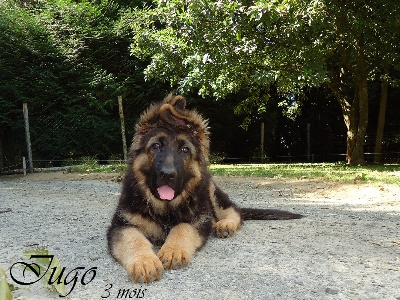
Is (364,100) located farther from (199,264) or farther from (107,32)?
(199,264)

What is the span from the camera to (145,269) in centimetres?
297

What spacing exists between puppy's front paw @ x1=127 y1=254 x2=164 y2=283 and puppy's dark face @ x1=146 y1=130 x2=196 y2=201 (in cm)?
75

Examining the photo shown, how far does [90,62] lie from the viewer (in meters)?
19.7

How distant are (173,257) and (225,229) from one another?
133cm

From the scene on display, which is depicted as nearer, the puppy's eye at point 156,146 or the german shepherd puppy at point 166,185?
the german shepherd puppy at point 166,185

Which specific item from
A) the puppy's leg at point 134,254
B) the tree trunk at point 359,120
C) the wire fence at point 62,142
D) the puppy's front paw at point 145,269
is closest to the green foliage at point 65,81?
the wire fence at point 62,142

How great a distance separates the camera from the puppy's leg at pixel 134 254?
297 centimetres

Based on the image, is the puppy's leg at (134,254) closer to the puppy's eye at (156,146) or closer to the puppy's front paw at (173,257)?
the puppy's front paw at (173,257)

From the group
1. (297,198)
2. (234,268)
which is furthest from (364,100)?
(234,268)

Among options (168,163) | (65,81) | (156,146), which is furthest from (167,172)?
(65,81)

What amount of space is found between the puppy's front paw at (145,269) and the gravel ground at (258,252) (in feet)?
0.19

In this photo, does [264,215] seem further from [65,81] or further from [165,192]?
[65,81]

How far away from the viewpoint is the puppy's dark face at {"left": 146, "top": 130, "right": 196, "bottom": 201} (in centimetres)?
361

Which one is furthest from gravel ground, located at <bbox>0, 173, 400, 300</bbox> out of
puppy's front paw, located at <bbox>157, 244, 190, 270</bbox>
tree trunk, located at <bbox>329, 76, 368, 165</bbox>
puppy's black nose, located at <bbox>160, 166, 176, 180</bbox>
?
tree trunk, located at <bbox>329, 76, 368, 165</bbox>
